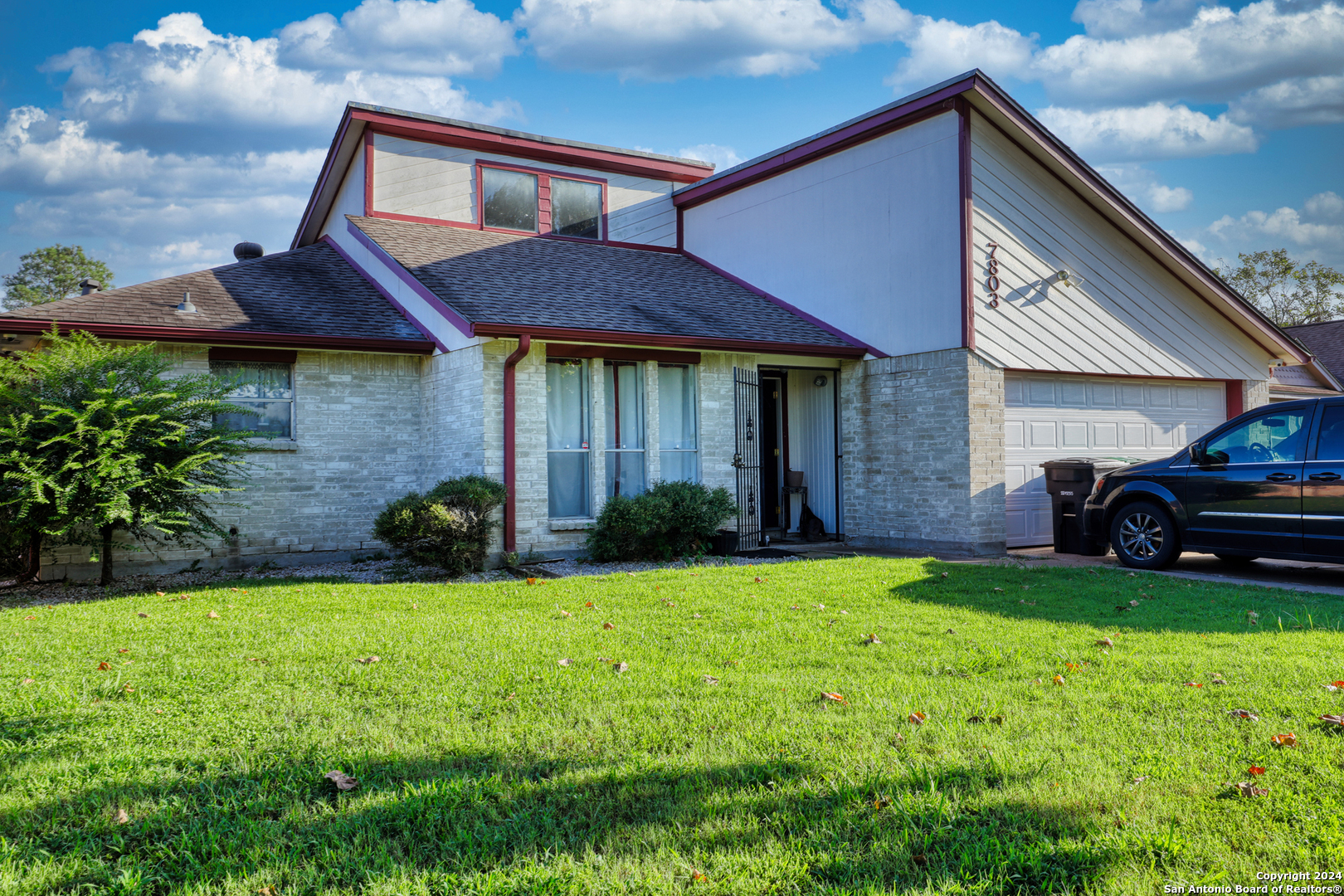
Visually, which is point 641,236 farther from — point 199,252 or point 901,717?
point 199,252

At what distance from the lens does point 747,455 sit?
12.3 meters

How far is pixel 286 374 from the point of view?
11.3 metres

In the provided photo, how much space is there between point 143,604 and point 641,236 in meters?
11.8

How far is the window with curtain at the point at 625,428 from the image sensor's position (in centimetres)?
1148

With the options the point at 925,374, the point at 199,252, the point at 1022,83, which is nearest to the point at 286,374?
the point at 925,374

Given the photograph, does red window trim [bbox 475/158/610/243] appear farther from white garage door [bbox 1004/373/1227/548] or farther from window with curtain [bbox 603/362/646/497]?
white garage door [bbox 1004/373/1227/548]

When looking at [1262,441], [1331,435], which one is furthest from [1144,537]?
[1331,435]

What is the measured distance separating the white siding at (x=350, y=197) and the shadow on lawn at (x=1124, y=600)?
1178 cm

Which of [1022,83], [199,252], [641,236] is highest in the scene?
[199,252]

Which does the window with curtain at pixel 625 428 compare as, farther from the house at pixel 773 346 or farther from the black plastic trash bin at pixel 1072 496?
the black plastic trash bin at pixel 1072 496

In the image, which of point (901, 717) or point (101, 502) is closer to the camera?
point (901, 717)

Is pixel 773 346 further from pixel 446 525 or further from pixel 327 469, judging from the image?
pixel 327 469

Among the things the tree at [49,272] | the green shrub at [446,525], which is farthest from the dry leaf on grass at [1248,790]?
the tree at [49,272]

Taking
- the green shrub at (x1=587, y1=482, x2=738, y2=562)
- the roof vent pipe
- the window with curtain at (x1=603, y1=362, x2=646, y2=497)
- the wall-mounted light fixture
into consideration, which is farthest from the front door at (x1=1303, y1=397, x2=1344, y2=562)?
the roof vent pipe
